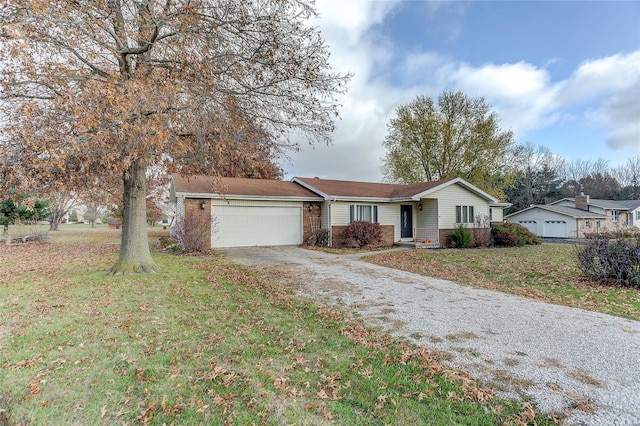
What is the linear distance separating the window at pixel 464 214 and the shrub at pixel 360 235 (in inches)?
215

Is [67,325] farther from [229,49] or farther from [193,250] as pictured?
[193,250]

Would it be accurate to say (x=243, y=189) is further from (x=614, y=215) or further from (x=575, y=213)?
(x=614, y=215)

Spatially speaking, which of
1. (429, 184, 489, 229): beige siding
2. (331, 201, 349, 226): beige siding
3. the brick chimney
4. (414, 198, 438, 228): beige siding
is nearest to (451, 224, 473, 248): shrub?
(429, 184, 489, 229): beige siding

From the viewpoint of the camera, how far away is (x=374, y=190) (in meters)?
19.9

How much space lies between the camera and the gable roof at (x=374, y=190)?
17375mm

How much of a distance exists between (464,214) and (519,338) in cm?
1567

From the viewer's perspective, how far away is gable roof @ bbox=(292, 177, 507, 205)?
1738 cm

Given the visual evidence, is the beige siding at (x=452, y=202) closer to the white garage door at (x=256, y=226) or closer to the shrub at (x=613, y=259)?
the white garage door at (x=256, y=226)

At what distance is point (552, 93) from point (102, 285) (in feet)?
65.7

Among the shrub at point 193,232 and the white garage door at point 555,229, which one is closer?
the shrub at point 193,232

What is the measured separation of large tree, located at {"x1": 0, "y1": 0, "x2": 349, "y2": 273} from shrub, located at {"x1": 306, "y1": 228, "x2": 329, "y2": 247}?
8654 millimetres

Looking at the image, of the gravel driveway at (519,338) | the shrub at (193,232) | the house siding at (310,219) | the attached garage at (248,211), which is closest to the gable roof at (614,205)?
the house siding at (310,219)

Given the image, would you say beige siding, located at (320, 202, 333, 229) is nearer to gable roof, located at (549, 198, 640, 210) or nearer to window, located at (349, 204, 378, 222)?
window, located at (349, 204, 378, 222)

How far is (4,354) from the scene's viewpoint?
3936 mm
